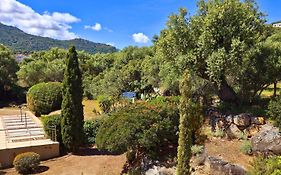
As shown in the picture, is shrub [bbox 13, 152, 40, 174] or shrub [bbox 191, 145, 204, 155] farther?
shrub [bbox 13, 152, 40, 174]

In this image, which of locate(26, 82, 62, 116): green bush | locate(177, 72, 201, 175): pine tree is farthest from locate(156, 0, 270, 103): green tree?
locate(26, 82, 62, 116): green bush

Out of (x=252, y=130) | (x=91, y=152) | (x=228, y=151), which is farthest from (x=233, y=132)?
(x=91, y=152)

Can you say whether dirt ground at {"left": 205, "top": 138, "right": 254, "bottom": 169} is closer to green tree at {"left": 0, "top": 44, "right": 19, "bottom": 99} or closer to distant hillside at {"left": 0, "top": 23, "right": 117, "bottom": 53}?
green tree at {"left": 0, "top": 44, "right": 19, "bottom": 99}

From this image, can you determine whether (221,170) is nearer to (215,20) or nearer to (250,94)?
(250,94)

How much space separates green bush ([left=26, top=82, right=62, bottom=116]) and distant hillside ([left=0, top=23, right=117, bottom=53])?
5367 inches

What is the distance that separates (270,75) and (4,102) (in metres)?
32.5

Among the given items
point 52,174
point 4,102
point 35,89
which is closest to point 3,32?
point 4,102

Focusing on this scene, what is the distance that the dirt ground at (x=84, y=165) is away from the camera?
15.9 metres

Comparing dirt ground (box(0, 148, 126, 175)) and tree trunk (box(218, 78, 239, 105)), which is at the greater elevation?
tree trunk (box(218, 78, 239, 105))

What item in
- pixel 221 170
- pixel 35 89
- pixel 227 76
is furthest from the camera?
pixel 35 89

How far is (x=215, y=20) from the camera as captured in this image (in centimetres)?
1477

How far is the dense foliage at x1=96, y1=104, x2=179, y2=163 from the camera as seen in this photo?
44.4ft

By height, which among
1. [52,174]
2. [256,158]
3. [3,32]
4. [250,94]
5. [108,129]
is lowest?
[52,174]

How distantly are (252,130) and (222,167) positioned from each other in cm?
288
